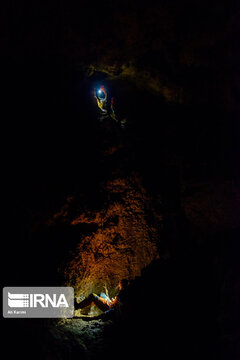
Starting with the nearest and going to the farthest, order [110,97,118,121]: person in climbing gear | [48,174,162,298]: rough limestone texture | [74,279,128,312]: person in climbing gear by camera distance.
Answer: [74,279,128,312]: person in climbing gear, [48,174,162,298]: rough limestone texture, [110,97,118,121]: person in climbing gear

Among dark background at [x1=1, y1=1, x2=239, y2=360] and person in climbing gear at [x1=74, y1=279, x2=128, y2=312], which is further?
person in climbing gear at [x1=74, y1=279, x2=128, y2=312]

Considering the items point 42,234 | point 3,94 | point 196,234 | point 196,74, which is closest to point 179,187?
point 196,234

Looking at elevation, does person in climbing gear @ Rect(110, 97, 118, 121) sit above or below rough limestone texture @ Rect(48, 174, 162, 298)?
above

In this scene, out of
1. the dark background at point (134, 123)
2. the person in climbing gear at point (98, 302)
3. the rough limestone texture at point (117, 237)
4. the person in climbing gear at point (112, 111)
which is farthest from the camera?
the person in climbing gear at point (112, 111)

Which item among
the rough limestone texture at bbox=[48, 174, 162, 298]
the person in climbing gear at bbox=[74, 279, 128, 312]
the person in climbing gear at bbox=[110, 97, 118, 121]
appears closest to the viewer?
the person in climbing gear at bbox=[74, 279, 128, 312]

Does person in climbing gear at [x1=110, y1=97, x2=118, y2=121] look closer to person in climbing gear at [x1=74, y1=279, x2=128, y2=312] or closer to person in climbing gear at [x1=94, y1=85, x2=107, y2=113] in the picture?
person in climbing gear at [x1=94, y1=85, x2=107, y2=113]

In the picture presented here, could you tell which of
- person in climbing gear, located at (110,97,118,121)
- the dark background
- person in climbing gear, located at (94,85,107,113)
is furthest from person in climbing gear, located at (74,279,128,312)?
person in climbing gear, located at (94,85,107,113)

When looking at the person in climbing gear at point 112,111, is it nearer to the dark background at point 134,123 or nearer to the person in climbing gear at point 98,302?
the dark background at point 134,123

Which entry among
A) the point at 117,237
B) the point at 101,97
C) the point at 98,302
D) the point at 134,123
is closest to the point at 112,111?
the point at 101,97

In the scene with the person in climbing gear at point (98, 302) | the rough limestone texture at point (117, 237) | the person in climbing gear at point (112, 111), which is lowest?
the person in climbing gear at point (98, 302)

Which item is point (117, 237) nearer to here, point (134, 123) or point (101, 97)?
point (134, 123)

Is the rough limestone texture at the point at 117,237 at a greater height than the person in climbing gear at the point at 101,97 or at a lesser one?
lesser

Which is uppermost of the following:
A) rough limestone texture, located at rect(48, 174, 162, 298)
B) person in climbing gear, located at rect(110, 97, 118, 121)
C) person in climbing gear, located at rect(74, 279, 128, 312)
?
person in climbing gear, located at rect(110, 97, 118, 121)

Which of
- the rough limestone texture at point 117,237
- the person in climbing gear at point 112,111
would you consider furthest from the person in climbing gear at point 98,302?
the person in climbing gear at point 112,111
